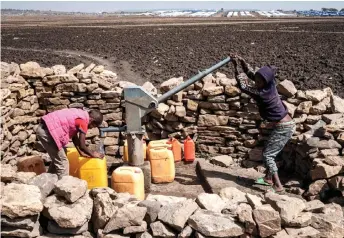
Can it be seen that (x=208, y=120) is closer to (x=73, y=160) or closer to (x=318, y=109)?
(x=318, y=109)

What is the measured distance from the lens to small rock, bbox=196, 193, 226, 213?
5.03 m

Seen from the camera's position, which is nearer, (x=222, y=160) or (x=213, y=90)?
(x=222, y=160)

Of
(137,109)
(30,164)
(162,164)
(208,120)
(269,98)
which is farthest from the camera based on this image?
(208,120)

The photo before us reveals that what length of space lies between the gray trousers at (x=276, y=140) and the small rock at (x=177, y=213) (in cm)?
226

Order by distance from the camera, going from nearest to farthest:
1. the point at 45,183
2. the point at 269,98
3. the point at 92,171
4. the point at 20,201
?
the point at 20,201, the point at 45,183, the point at 92,171, the point at 269,98

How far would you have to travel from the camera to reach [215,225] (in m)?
4.62

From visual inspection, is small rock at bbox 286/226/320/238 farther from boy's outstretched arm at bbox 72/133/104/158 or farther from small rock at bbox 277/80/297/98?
small rock at bbox 277/80/297/98

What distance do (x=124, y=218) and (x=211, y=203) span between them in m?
1.09

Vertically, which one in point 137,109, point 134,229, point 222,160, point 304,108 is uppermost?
point 137,109

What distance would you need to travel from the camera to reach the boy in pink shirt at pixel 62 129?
6016mm

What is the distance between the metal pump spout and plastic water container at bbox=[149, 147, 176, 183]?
306 millimetres

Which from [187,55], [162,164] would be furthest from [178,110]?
[187,55]

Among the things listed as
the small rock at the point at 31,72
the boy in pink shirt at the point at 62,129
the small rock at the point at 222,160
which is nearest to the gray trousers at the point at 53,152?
the boy in pink shirt at the point at 62,129

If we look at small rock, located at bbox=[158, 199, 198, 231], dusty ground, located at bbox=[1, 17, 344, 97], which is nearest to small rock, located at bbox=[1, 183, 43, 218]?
small rock, located at bbox=[158, 199, 198, 231]
